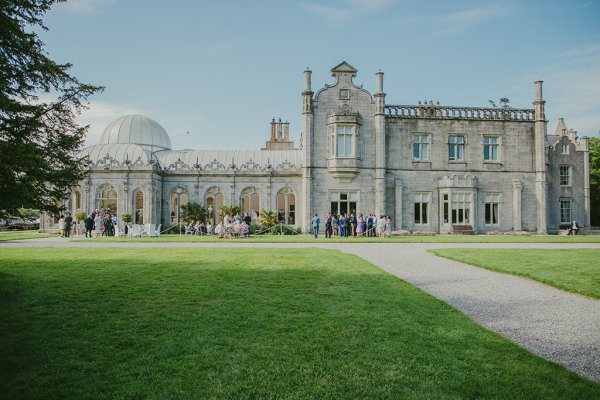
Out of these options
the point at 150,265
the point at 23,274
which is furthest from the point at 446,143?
the point at 23,274

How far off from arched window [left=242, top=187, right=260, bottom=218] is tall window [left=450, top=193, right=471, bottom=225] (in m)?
15.8

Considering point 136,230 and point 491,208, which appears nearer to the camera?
point 136,230

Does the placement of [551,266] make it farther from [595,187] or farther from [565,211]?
[595,187]

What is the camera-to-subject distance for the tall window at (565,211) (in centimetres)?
3766

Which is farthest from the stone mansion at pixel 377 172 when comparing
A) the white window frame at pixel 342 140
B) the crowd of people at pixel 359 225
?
the crowd of people at pixel 359 225

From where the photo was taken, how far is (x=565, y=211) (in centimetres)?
3788

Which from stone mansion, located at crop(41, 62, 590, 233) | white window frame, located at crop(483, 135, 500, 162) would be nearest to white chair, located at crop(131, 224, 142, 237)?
stone mansion, located at crop(41, 62, 590, 233)

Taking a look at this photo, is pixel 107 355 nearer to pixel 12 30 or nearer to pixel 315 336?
pixel 315 336

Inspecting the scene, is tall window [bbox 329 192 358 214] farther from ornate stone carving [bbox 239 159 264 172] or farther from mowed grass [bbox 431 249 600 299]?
mowed grass [bbox 431 249 600 299]

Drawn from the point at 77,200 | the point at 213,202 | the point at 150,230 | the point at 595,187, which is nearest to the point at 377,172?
the point at 213,202

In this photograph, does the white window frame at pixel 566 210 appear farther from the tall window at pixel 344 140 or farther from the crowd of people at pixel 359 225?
the tall window at pixel 344 140

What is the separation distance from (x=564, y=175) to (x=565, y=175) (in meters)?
0.09

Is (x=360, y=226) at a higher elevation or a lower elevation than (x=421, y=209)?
lower

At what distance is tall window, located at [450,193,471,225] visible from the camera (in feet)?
112
